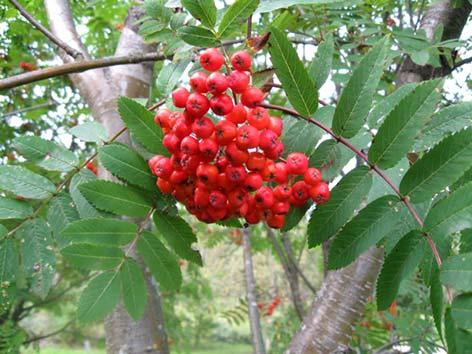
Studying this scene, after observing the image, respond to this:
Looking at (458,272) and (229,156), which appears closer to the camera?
(458,272)

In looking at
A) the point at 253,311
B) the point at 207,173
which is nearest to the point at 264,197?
the point at 207,173

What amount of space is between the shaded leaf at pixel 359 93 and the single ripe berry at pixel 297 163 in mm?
108

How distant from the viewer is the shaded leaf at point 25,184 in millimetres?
1320

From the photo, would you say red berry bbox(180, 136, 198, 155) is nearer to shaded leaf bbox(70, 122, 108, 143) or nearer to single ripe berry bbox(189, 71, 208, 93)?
single ripe berry bbox(189, 71, 208, 93)

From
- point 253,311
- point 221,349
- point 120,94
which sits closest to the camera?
point 120,94

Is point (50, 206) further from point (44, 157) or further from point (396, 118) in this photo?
point (396, 118)

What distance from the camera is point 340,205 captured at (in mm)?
1113

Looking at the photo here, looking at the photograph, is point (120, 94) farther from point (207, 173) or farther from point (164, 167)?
point (207, 173)

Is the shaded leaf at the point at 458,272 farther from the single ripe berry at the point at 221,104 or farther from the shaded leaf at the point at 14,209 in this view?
the shaded leaf at the point at 14,209

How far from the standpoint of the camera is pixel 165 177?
3.69 feet

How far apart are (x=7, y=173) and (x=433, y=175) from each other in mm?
1126

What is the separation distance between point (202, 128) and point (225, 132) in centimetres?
5

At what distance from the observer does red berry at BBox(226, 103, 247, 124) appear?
1.02m

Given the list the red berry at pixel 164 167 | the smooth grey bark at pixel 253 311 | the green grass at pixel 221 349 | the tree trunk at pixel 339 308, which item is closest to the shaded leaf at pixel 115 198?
the red berry at pixel 164 167
